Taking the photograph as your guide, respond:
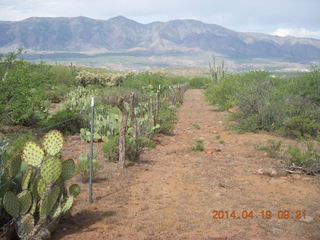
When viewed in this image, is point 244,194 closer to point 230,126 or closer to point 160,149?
point 160,149

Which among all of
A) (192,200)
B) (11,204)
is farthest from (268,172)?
(11,204)

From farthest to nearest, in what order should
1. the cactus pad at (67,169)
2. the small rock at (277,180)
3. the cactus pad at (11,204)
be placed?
the small rock at (277,180) < the cactus pad at (67,169) < the cactus pad at (11,204)

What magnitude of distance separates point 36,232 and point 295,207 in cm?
408

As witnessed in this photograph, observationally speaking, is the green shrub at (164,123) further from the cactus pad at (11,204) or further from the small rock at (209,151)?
the cactus pad at (11,204)

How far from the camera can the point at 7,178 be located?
5.02 m

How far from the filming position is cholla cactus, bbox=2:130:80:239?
4.62 meters

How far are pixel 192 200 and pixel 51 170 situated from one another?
268 cm

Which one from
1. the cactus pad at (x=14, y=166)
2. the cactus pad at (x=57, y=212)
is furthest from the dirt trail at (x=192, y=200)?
the cactus pad at (x=14, y=166)

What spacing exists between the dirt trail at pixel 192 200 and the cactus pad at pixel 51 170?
0.79 m

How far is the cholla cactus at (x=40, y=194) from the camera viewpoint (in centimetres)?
→ 462

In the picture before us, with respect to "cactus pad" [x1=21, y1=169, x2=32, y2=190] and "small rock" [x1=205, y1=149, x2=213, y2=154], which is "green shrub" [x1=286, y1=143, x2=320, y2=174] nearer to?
"small rock" [x1=205, y1=149, x2=213, y2=154]

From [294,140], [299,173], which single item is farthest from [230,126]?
[299,173]

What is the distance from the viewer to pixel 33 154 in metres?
5.10

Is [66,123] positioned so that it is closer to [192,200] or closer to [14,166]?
[192,200]
